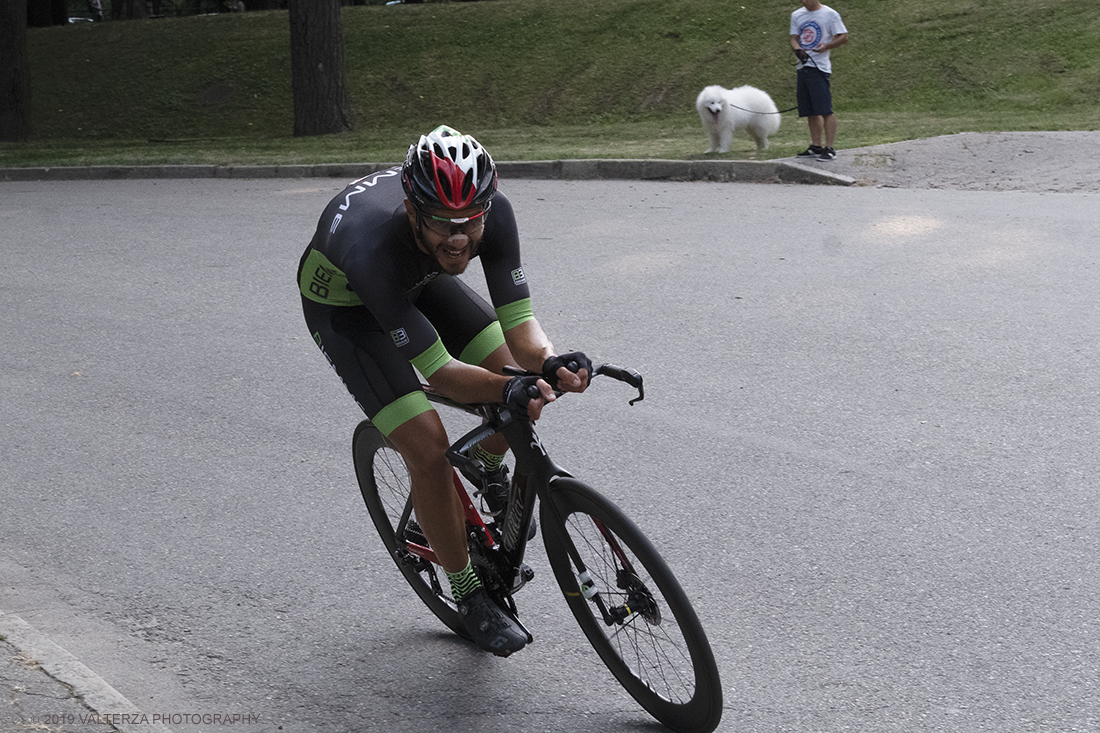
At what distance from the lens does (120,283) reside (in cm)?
920

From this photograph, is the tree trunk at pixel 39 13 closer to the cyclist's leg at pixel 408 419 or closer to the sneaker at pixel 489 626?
the cyclist's leg at pixel 408 419

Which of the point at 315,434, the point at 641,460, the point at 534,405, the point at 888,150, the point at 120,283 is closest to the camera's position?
the point at 534,405

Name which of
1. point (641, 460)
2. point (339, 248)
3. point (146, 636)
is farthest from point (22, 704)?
point (641, 460)

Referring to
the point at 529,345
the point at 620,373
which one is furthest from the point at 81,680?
the point at 620,373

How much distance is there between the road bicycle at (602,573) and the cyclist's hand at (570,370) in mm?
53

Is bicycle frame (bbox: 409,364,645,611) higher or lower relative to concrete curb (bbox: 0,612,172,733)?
higher

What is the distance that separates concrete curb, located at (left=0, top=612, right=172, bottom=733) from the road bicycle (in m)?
1.07

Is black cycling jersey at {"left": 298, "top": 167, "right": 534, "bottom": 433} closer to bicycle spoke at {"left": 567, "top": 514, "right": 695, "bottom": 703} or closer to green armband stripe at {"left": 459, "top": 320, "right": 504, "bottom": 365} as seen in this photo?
green armband stripe at {"left": 459, "top": 320, "right": 504, "bottom": 365}

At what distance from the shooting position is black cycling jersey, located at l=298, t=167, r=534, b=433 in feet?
11.4

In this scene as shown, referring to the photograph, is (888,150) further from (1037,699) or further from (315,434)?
(1037,699)

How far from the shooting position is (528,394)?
3.08 m

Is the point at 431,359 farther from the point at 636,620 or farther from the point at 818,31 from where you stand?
the point at 818,31

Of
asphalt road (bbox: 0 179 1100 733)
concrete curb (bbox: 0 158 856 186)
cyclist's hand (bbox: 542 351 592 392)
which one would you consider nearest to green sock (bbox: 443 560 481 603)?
asphalt road (bbox: 0 179 1100 733)

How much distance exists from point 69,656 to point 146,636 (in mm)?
403
